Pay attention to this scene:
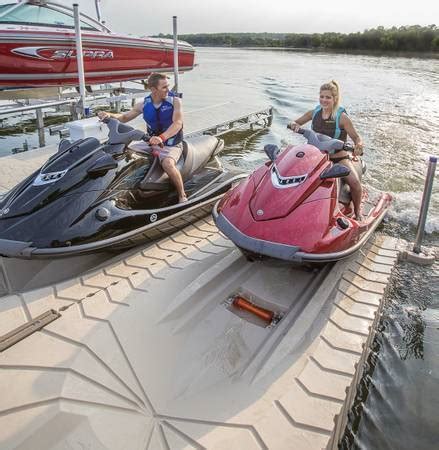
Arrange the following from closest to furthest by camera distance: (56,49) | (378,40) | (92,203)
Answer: (92,203)
(56,49)
(378,40)

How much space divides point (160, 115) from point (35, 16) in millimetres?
4527

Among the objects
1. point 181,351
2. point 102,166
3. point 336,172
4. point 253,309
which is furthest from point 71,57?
point 181,351

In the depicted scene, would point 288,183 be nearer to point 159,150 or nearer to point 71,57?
point 159,150

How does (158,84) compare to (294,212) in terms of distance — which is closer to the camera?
(294,212)

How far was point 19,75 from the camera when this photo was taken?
6.71 meters

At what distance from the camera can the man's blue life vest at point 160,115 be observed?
390 centimetres

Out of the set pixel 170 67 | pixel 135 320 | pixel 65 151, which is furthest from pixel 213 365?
pixel 170 67

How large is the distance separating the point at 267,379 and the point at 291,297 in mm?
805

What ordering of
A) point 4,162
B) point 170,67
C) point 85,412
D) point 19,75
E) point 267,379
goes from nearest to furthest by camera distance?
1. point 85,412
2. point 267,379
3. point 4,162
4. point 19,75
5. point 170,67

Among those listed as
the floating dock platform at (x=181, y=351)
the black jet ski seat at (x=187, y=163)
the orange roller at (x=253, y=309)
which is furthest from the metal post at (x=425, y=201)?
the black jet ski seat at (x=187, y=163)

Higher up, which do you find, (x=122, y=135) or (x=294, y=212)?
(x=122, y=135)

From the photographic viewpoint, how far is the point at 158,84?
373cm

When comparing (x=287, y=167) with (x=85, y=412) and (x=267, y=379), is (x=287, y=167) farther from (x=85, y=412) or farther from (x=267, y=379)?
(x=85, y=412)

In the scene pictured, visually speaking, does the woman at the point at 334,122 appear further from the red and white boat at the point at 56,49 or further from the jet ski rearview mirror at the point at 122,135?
the red and white boat at the point at 56,49
